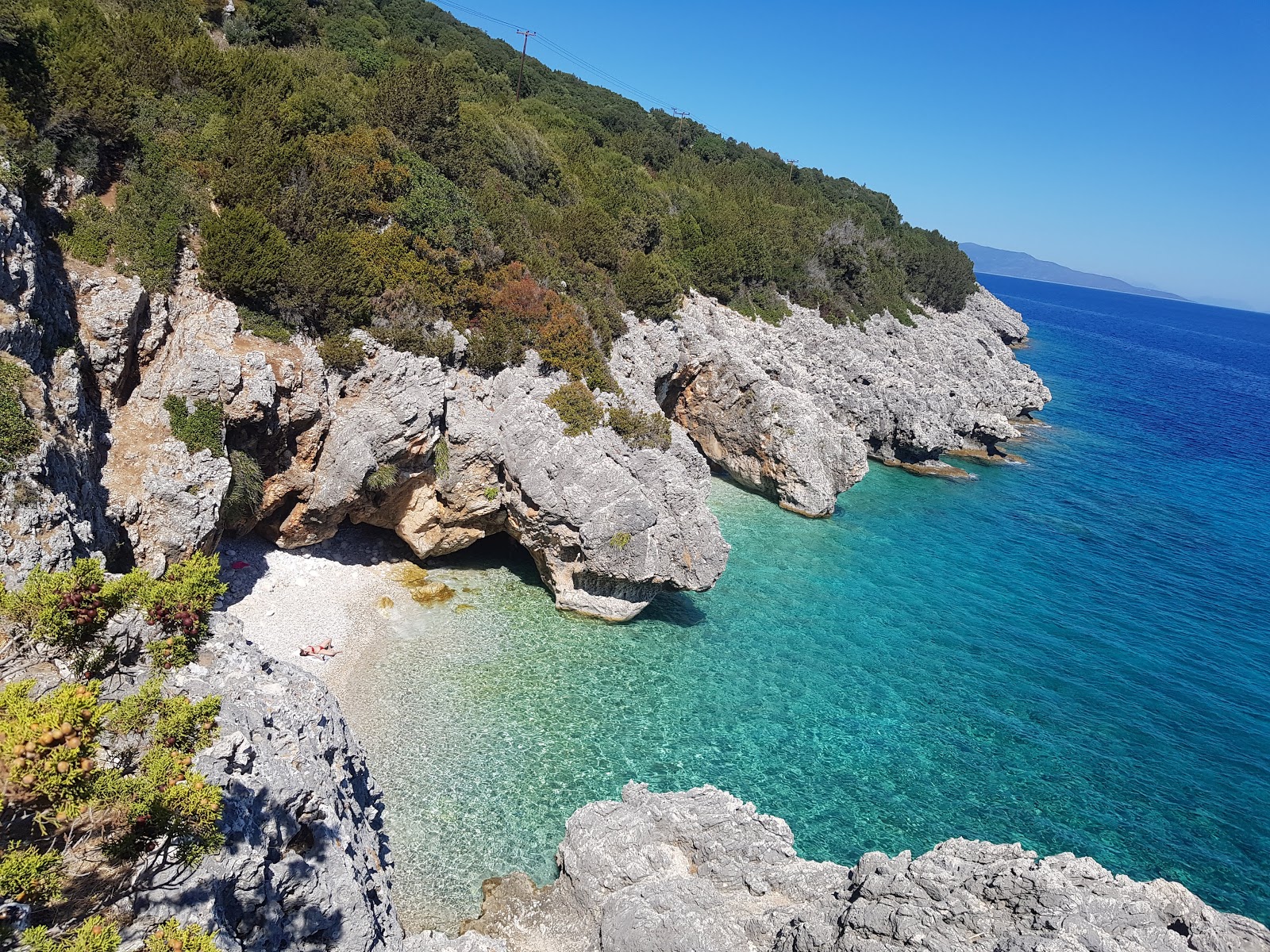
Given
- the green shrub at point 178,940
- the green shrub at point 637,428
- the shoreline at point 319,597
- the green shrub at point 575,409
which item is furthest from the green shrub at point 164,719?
the green shrub at point 637,428

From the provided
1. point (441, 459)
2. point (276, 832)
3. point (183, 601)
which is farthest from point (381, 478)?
point (276, 832)

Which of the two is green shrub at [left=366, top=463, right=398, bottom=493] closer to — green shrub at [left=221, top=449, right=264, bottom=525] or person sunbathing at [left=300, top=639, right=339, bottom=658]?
green shrub at [left=221, top=449, right=264, bottom=525]

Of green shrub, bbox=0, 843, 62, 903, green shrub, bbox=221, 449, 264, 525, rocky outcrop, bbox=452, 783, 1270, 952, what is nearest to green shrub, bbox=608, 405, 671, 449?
green shrub, bbox=221, 449, 264, 525

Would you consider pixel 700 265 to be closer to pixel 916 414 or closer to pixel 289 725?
pixel 916 414

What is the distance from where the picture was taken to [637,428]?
22.9m

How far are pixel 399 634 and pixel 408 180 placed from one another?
15.9m

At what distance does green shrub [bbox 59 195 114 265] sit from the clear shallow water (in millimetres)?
12182

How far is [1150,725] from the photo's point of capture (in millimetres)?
20859

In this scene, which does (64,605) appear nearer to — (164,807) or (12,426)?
(164,807)

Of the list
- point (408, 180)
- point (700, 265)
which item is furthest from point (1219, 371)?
point (408, 180)

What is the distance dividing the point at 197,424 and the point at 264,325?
12.3 ft

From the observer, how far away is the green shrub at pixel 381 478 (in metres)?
19.0

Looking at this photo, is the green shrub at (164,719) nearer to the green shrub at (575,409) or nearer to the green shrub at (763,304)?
the green shrub at (575,409)

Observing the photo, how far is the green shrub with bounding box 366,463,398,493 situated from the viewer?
1895 cm
